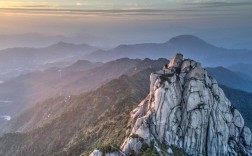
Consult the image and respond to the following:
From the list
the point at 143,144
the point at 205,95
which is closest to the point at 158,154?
the point at 143,144

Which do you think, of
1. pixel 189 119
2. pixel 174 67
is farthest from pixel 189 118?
pixel 174 67

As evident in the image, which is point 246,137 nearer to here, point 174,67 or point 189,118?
point 189,118

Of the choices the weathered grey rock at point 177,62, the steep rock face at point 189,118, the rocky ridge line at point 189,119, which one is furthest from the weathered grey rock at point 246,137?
the weathered grey rock at point 177,62

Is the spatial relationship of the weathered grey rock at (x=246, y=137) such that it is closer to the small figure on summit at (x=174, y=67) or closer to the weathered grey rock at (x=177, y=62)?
the small figure on summit at (x=174, y=67)

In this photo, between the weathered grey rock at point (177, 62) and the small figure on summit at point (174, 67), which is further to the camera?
the weathered grey rock at point (177, 62)

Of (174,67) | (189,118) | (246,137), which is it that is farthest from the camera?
(174,67)

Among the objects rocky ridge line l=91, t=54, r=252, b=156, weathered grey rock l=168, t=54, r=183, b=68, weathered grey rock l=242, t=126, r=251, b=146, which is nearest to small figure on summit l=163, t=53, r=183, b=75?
weathered grey rock l=168, t=54, r=183, b=68

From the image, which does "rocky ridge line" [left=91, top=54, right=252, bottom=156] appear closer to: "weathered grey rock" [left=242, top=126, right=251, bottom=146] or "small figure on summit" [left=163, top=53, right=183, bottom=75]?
"weathered grey rock" [left=242, top=126, right=251, bottom=146]

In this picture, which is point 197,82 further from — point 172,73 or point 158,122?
point 158,122

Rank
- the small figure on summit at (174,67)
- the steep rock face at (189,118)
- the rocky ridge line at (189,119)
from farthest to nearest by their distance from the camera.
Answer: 1. the small figure on summit at (174,67)
2. the steep rock face at (189,118)
3. the rocky ridge line at (189,119)
